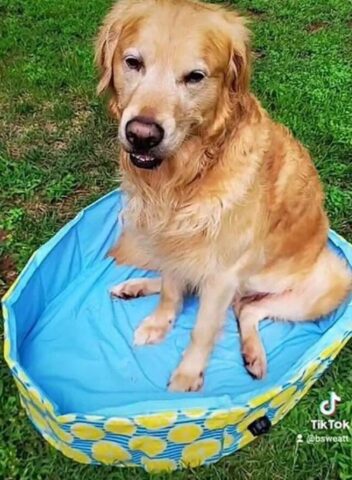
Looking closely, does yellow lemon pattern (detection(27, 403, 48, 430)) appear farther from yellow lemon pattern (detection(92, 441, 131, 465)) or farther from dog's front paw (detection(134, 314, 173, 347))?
dog's front paw (detection(134, 314, 173, 347))

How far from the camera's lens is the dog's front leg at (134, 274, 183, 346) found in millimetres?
3406

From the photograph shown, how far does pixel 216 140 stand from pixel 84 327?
4.26 ft

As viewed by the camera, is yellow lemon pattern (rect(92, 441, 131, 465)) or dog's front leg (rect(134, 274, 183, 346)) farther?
dog's front leg (rect(134, 274, 183, 346))

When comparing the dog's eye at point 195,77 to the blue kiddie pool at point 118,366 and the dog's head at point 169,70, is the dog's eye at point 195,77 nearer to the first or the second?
the dog's head at point 169,70

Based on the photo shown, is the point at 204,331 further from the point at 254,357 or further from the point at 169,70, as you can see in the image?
the point at 169,70

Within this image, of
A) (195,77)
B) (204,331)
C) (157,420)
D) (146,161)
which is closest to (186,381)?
(204,331)

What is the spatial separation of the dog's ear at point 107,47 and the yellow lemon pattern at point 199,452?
56.0 inches

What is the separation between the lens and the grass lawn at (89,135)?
9.66ft

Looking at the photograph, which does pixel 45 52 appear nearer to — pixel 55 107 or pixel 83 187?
pixel 55 107

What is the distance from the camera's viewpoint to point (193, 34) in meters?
2.49

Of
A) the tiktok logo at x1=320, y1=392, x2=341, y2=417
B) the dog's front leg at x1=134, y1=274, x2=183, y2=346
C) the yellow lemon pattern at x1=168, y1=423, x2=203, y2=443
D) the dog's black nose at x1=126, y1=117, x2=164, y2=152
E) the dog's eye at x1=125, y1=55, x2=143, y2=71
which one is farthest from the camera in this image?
the dog's front leg at x1=134, y1=274, x2=183, y2=346

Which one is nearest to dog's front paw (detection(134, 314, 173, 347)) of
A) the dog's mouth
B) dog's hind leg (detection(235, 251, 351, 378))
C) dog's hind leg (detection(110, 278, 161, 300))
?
dog's hind leg (detection(110, 278, 161, 300))

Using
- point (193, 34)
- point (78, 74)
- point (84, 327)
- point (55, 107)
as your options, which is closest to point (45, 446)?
point (84, 327)

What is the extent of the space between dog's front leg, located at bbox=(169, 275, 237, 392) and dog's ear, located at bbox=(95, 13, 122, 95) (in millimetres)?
915
